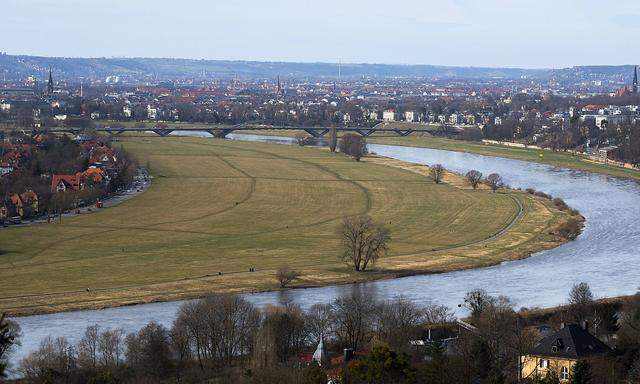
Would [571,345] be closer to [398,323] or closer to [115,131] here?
[398,323]

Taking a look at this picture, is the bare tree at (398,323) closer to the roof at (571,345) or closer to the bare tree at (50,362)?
the roof at (571,345)

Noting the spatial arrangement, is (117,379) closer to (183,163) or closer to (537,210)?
(537,210)

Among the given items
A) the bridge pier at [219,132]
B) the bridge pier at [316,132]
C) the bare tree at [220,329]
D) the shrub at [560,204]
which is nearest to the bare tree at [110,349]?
the bare tree at [220,329]

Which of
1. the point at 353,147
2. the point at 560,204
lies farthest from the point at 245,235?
the point at 353,147

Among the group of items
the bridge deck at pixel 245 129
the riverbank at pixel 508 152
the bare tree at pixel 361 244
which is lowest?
the bridge deck at pixel 245 129

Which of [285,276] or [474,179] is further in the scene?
[474,179]

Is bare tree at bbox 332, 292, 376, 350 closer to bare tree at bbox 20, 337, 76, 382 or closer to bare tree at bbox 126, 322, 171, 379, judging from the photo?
bare tree at bbox 126, 322, 171, 379

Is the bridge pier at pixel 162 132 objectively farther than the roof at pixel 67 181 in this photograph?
Yes

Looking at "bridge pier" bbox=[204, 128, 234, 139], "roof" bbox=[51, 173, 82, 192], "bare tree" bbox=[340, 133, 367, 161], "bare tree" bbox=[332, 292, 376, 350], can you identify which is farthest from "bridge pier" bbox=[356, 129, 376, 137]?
"bare tree" bbox=[332, 292, 376, 350]
